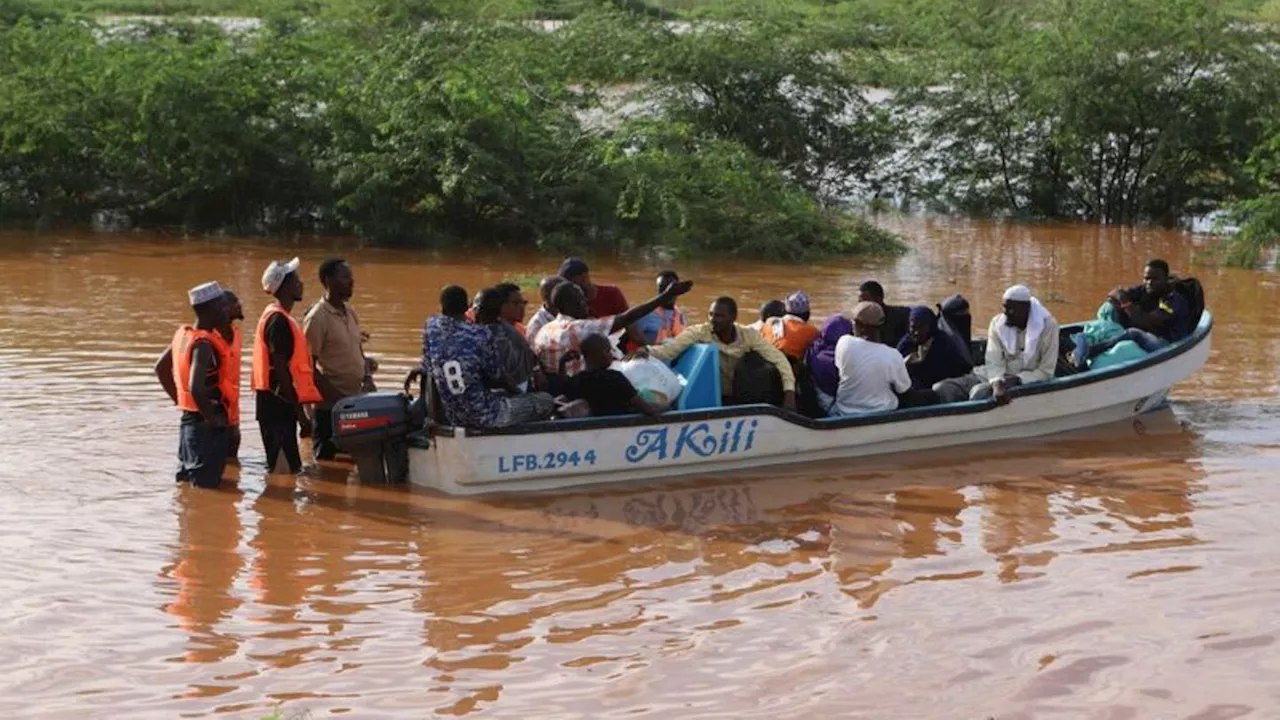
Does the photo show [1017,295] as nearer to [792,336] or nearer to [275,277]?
[792,336]

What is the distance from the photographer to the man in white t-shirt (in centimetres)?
1058

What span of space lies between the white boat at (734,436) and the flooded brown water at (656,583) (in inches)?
5.7

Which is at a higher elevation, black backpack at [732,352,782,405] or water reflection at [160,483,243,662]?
black backpack at [732,352,782,405]

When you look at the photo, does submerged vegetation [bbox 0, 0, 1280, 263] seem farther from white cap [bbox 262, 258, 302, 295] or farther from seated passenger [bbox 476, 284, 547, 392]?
seated passenger [bbox 476, 284, 547, 392]

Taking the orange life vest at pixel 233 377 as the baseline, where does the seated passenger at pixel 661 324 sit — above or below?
above

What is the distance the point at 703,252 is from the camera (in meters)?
19.7

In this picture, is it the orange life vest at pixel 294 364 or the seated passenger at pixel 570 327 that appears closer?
Result: the orange life vest at pixel 294 364

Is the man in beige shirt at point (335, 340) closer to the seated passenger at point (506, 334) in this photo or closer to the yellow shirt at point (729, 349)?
the seated passenger at point (506, 334)

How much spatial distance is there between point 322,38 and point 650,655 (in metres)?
16.5

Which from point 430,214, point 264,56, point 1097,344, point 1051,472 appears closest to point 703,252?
point 430,214

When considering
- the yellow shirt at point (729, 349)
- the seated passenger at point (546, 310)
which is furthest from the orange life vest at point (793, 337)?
the seated passenger at point (546, 310)

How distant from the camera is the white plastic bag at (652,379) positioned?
33.0 ft

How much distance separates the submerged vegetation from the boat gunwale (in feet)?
26.2

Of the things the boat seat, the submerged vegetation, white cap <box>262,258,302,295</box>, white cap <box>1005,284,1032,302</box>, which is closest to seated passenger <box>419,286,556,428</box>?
white cap <box>262,258,302,295</box>
